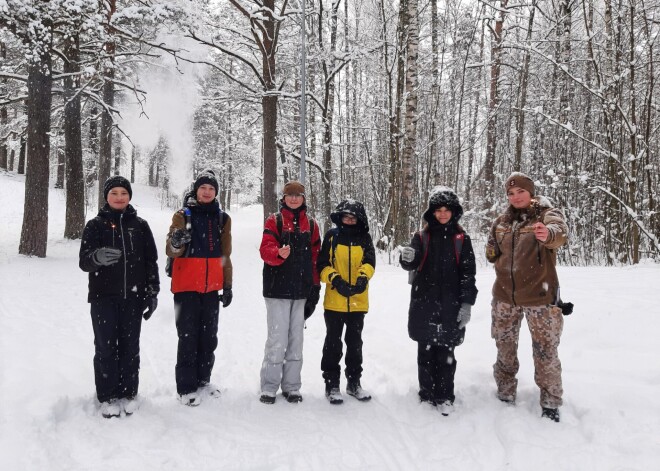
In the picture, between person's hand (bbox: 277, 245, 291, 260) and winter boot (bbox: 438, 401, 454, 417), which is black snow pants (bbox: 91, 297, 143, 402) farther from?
winter boot (bbox: 438, 401, 454, 417)

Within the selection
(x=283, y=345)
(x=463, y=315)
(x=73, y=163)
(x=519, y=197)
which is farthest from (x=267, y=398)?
(x=73, y=163)

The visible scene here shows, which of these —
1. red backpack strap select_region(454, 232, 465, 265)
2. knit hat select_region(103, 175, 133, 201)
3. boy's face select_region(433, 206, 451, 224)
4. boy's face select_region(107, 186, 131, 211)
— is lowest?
red backpack strap select_region(454, 232, 465, 265)

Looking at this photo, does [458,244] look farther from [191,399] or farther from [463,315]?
[191,399]

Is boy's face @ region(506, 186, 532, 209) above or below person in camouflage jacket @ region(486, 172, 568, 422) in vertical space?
above

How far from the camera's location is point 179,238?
12.8 feet

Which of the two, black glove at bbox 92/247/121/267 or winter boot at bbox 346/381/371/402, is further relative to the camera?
winter boot at bbox 346/381/371/402

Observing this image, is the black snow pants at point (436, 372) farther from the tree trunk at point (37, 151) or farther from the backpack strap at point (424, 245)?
the tree trunk at point (37, 151)

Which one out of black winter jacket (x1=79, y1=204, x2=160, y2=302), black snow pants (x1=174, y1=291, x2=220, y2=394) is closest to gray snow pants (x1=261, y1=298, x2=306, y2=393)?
black snow pants (x1=174, y1=291, x2=220, y2=394)

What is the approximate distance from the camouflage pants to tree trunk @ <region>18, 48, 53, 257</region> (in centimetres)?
1130

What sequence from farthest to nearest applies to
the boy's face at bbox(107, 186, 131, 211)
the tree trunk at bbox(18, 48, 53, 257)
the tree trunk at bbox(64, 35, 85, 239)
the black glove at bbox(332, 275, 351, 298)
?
the tree trunk at bbox(64, 35, 85, 239) → the tree trunk at bbox(18, 48, 53, 257) → the black glove at bbox(332, 275, 351, 298) → the boy's face at bbox(107, 186, 131, 211)

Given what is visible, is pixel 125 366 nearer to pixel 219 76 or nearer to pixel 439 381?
pixel 439 381

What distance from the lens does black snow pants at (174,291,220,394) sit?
406 centimetres

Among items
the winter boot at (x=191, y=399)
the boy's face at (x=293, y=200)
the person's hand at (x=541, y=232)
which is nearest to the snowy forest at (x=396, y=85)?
the person's hand at (x=541, y=232)

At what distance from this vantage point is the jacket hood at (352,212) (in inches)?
165
